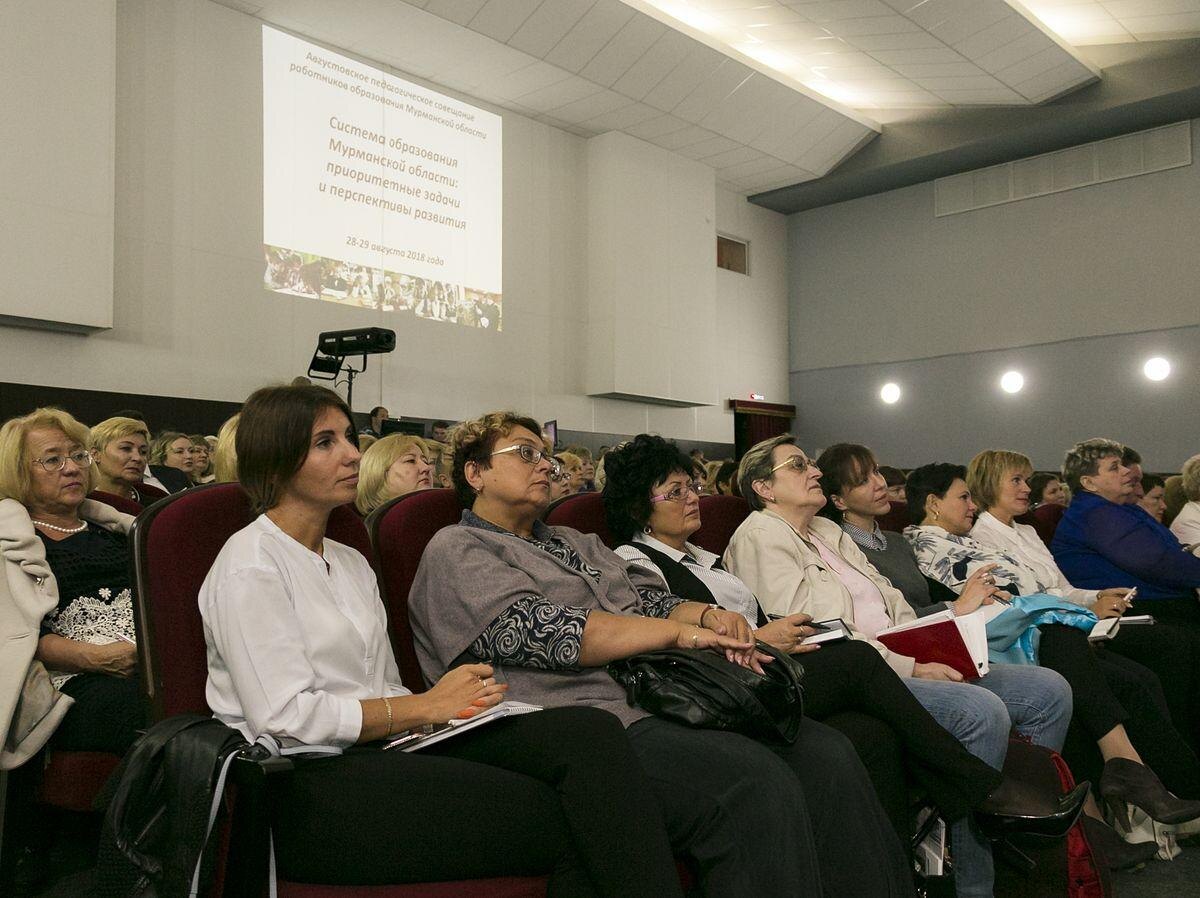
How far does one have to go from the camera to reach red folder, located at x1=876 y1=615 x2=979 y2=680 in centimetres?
248

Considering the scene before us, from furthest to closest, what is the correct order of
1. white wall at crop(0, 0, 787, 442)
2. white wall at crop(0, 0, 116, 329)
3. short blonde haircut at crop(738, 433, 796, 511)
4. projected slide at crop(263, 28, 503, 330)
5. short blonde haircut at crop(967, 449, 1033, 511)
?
projected slide at crop(263, 28, 503, 330)
white wall at crop(0, 0, 787, 442)
white wall at crop(0, 0, 116, 329)
short blonde haircut at crop(967, 449, 1033, 511)
short blonde haircut at crop(738, 433, 796, 511)

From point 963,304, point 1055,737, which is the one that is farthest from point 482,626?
point 963,304

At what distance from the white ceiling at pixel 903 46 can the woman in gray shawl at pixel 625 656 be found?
6.83 metres

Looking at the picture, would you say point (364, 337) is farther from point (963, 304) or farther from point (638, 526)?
point (963, 304)

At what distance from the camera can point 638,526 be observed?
2678 millimetres

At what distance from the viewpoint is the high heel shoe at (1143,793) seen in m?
2.57

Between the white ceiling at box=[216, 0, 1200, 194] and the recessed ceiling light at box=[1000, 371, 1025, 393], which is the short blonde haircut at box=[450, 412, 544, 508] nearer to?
the white ceiling at box=[216, 0, 1200, 194]

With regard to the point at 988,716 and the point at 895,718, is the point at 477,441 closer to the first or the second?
the point at 895,718

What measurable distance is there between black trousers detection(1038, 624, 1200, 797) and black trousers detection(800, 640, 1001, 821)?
2.81 feet

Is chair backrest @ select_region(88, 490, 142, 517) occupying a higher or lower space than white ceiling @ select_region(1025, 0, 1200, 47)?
lower

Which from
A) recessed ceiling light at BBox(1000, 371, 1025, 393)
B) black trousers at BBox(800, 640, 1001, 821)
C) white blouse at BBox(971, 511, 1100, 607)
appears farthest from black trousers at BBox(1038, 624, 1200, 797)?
recessed ceiling light at BBox(1000, 371, 1025, 393)

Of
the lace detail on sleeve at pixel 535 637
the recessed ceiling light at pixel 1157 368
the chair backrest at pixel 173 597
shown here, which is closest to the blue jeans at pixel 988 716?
the lace detail on sleeve at pixel 535 637

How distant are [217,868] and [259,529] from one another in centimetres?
52

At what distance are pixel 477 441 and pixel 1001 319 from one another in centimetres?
965
